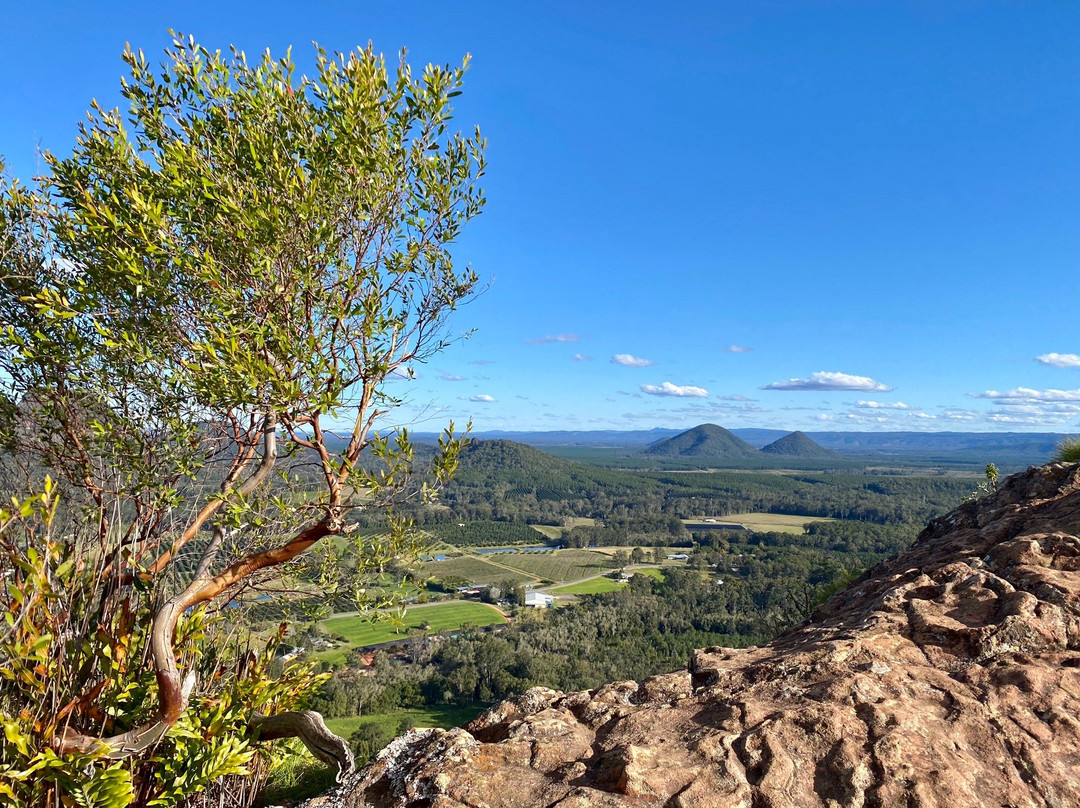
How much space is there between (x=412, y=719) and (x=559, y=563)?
70.8 metres

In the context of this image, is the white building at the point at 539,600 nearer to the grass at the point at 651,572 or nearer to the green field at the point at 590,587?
the green field at the point at 590,587

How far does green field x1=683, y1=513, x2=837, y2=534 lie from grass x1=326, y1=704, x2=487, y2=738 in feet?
334

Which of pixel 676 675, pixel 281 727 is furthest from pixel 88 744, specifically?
pixel 676 675

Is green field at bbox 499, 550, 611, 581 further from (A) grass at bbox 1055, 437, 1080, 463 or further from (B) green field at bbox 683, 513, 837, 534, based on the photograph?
(A) grass at bbox 1055, 437, 1080, 463

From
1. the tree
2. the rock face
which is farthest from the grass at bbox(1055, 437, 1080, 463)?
the tree

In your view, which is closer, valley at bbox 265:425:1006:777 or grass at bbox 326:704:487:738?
grass at bbox 326:704:487:738

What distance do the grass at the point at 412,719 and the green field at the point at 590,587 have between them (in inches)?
1561

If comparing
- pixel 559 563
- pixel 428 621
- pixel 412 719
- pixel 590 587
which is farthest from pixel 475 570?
pixel 412 719

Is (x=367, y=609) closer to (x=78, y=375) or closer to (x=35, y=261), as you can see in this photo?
(x=78, y=375)

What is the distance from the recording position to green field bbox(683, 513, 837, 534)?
133875mm

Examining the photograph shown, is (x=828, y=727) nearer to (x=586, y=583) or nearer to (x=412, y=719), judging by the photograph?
(x=412, y=719)

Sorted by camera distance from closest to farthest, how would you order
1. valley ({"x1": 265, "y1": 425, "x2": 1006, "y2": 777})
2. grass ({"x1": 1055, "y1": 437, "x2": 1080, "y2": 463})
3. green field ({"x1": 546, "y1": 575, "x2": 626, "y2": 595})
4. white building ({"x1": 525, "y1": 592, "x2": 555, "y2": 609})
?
grass ({"x1": 1055, "y1": 437, "x2": 1080, "y2": 463})
valley ({"x1": 265, "y1": 425, "x2": 1006, "y2": 777})
white building ({"x1": 525, "y1": 592, "x2": 555, "y2": 609})
green field ({"x1": 546, "y1": 575, "x2": 626, "y2": 595})

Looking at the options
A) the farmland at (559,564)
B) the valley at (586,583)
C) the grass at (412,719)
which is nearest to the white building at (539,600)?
the valley at (586,583)

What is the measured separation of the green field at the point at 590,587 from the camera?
8816 cm
